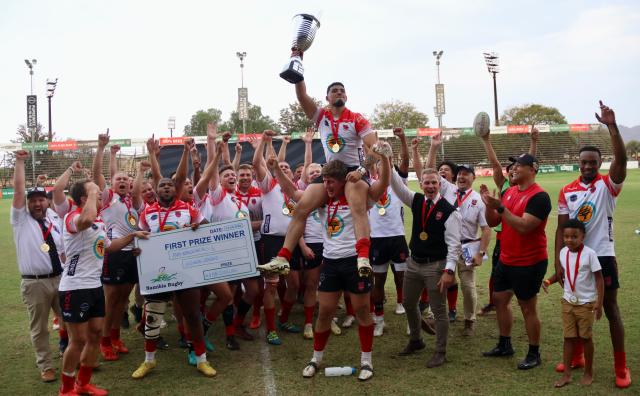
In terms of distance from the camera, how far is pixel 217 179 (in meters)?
7.15

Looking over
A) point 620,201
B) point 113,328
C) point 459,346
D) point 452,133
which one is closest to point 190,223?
point 113,328

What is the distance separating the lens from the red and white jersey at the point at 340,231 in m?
5.68

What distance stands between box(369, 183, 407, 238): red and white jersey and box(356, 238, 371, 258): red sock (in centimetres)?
215

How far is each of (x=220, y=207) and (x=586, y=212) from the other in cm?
444

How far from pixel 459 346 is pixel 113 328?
14.2 feet

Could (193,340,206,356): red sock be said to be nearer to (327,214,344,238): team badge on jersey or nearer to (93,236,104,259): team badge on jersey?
(93,236,104,259): team badge on jersey

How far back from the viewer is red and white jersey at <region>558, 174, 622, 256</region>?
5324mm

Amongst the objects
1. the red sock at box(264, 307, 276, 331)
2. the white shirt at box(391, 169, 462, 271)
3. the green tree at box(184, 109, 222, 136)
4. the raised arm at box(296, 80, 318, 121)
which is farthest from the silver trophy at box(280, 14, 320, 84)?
the green tree at box(184, 109, 222, 136)

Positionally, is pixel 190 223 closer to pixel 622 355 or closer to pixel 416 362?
pixel 416 362

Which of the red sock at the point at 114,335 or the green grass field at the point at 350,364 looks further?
the red sock at the point at 114,335

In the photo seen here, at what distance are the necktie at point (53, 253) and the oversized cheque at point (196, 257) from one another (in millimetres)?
1041

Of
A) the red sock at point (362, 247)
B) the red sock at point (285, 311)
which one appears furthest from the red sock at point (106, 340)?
the red sock at point (362, 247)

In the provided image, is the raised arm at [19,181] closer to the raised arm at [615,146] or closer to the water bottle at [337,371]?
the water bottle at [337,371]

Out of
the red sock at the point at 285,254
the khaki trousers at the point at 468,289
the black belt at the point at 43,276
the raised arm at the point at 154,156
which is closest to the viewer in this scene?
the red sock at the point at 285,254
